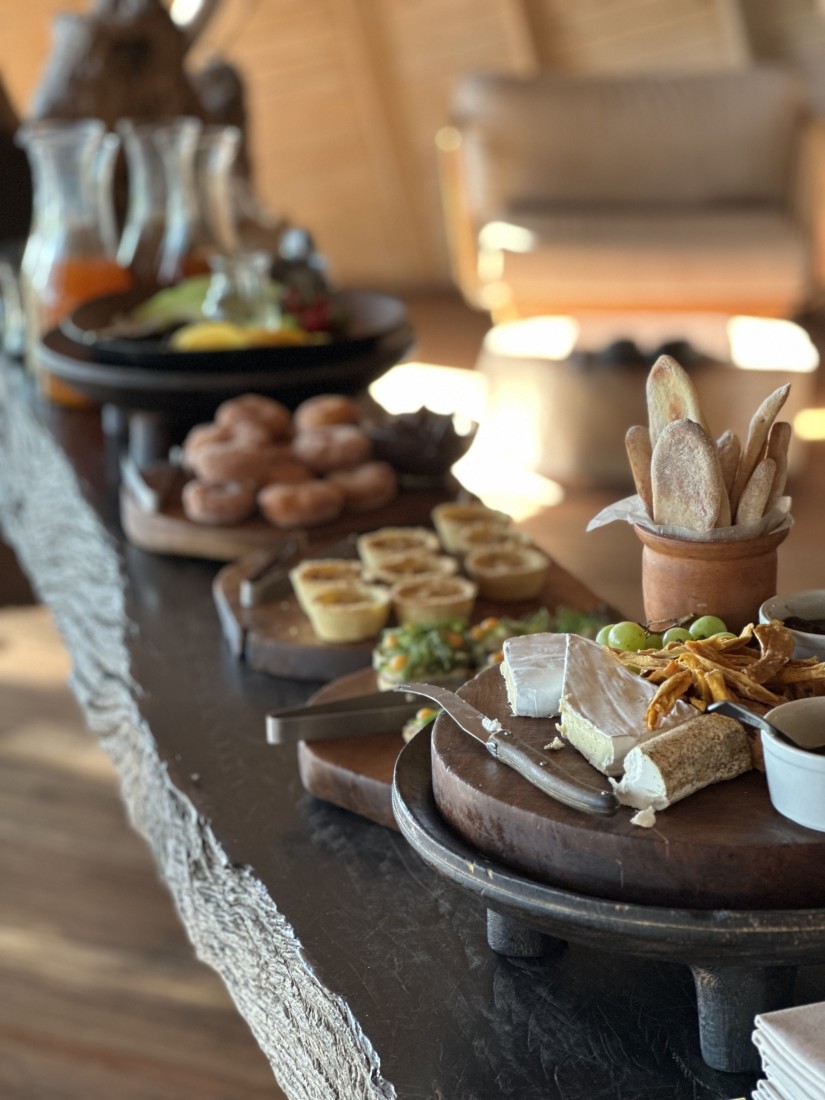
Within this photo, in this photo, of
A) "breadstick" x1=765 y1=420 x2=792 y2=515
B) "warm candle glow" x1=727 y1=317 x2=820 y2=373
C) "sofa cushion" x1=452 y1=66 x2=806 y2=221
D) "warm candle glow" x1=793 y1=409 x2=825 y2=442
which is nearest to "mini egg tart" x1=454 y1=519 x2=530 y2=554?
"breadstick" x1=765 y1=420 x2=792 y2=515

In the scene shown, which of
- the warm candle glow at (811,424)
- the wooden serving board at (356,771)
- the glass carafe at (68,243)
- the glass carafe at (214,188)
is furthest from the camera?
the warm candle glow at (811,424)

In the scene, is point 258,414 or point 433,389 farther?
point 433,389

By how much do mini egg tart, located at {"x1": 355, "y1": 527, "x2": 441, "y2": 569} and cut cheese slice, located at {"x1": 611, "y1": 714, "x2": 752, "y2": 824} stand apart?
774 mm

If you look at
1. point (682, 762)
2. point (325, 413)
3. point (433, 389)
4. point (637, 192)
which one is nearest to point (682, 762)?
point (682, 762)

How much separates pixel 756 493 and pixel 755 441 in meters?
0.03

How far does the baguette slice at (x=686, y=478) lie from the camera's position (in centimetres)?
87

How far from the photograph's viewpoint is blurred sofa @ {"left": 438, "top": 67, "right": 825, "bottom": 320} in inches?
226

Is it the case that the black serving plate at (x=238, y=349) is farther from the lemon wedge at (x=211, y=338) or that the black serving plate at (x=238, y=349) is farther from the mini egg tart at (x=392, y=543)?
the mini egg tart at (x=392, y=543)

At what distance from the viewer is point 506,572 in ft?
4.82

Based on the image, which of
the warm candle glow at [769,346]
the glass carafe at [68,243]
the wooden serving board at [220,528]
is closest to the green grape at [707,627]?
the wooden serving board at [220,528]

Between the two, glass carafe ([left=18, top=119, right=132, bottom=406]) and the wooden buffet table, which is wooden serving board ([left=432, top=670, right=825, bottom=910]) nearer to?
the wooden buffet table

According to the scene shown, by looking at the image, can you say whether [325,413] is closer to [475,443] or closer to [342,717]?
[342,717]

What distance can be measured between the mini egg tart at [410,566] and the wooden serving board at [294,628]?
0.17 feet

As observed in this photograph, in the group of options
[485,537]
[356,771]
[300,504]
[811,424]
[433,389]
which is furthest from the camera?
[433,389]
